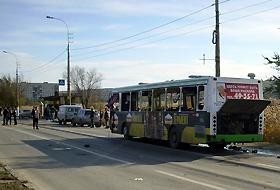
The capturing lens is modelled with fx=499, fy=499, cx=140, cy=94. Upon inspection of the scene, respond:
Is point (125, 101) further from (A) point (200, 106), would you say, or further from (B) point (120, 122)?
(A) point (200, 106)

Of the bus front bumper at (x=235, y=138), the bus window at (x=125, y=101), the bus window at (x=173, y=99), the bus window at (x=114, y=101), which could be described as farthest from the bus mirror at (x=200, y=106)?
the bus window at (x=114, y=101)

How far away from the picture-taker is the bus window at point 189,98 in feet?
63.6

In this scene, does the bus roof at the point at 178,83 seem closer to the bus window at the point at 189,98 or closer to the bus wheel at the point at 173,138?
the bus window at the point at 189,98

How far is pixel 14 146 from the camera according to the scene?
2198cm

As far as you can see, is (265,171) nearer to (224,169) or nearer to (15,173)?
(224,169)

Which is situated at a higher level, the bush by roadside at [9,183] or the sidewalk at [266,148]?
the sidewalk at [266,148]

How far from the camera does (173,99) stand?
21.0 m

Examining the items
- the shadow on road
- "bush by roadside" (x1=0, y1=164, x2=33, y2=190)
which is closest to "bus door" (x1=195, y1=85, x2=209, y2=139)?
the shadow on road

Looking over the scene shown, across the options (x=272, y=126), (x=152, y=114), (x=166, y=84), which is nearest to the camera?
(x=166, y=84)

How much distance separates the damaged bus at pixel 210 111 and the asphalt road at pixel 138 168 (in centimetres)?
73

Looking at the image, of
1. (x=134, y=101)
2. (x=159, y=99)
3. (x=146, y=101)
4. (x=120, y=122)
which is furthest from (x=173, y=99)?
(x=120, y=122)

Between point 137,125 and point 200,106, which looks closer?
point 200,106

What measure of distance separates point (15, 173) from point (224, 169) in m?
5.73

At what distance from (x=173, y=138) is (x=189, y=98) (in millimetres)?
1989
